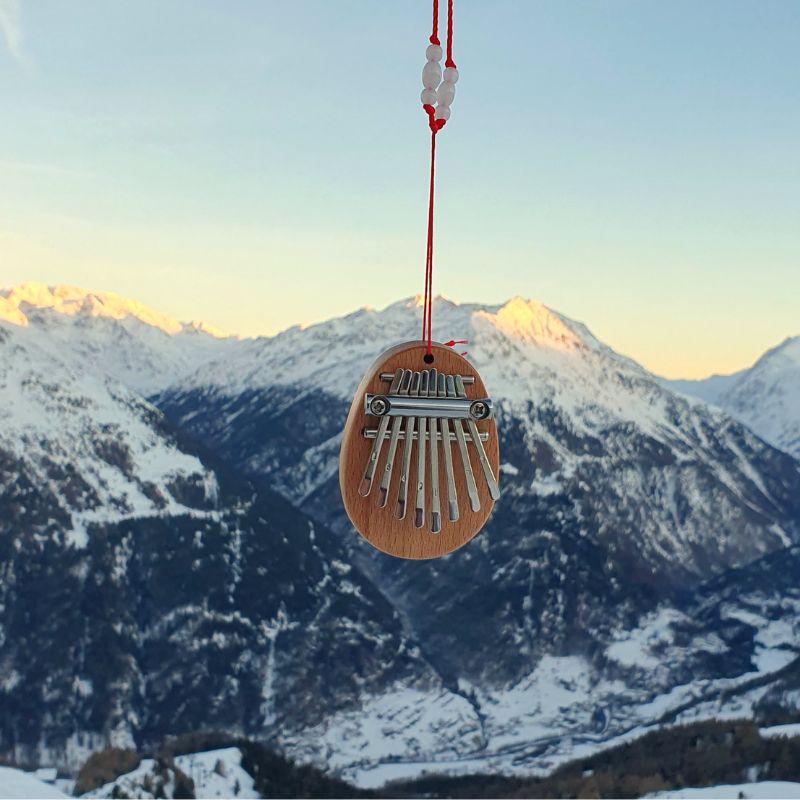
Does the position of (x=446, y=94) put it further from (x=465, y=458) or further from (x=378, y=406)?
(x=465, y=458)

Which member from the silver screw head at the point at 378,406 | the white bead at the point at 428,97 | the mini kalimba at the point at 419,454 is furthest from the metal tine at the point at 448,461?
the white bead at the point at 428,97

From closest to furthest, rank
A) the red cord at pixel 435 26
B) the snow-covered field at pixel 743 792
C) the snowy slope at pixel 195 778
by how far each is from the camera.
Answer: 1. the red cord at pixel 435 26
2. the snow-covered field at pixel 743 792
3. the snowy slope at pixel 195 778

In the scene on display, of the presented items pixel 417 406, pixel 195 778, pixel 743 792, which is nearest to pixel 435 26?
pixel 417 406

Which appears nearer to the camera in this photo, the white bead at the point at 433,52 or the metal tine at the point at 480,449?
the white bead at the point at 433,52

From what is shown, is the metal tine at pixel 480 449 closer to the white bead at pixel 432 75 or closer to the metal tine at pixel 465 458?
the metal tine at pixel 465 458

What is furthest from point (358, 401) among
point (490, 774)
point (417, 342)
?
point (490, 774)

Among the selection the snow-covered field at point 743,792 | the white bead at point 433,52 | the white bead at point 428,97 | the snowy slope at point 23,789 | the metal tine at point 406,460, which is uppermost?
the white bead at point 433,52

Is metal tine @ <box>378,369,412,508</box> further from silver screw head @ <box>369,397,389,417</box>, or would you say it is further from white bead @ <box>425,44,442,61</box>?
white bead @ <box>425,44,442,61</box>

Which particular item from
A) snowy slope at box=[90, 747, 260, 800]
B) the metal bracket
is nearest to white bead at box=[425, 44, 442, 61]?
the metal bracket
